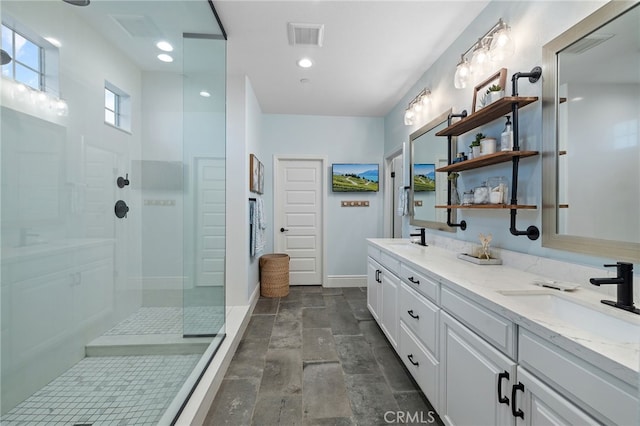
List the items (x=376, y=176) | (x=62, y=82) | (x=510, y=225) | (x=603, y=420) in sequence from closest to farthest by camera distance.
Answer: (x=603, y=420), (x=62, y=82), (x=510, y=225), (x=376, y=176)

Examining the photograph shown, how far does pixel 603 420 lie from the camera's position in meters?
0.69

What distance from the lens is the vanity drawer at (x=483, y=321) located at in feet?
3.29

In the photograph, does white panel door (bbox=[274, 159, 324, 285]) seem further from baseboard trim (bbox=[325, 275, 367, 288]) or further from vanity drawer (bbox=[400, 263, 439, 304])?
vanity drawer (bbox=[400, 263, 439, 304])

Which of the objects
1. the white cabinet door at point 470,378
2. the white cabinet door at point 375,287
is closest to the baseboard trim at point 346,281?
the white cabinet door at point 375,287

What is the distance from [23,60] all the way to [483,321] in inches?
89.2

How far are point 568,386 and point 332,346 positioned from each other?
6.31 ft

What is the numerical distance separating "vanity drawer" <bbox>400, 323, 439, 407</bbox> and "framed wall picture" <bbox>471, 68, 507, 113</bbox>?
1.70m

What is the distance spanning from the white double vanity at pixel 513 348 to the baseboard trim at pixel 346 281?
90.4 inches

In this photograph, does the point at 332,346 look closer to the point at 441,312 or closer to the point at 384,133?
the point at 441,312

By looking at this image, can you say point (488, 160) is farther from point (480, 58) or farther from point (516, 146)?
point (480, 58)

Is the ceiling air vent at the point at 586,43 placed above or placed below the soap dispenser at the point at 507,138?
above

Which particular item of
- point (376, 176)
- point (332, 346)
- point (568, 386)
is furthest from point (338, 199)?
point (568, 386)

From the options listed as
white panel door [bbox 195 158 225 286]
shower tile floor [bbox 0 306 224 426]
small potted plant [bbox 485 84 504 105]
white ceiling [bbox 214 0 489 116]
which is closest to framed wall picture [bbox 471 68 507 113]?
small potted plant [bbox 485 84 504 105]

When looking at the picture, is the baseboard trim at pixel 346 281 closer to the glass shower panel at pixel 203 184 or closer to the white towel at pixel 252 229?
the white towel at pixel 252 229
